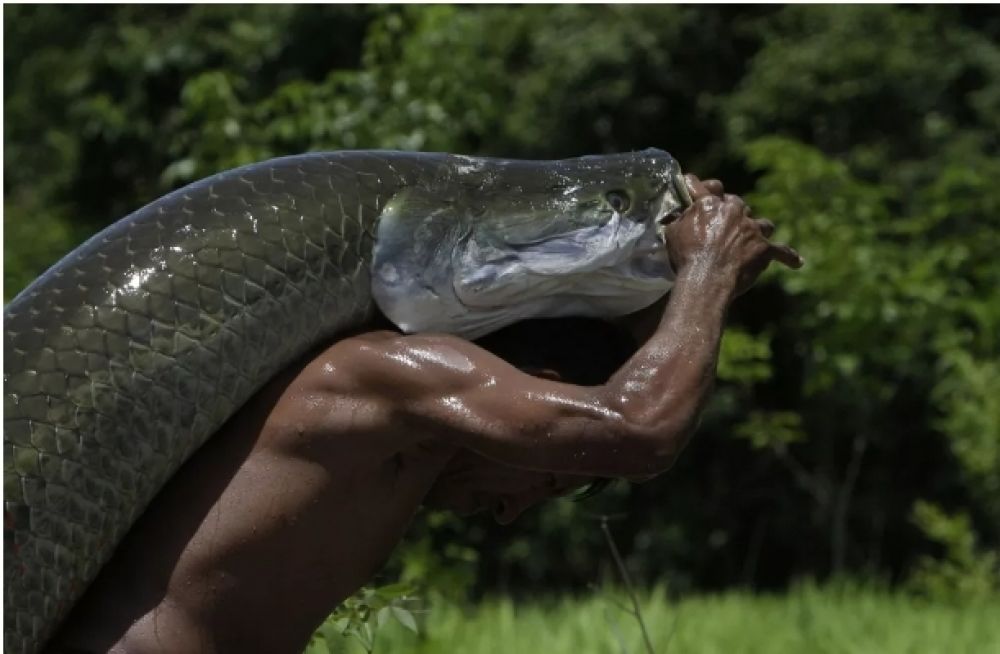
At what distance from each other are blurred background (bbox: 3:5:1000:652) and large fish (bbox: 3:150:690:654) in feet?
13.1

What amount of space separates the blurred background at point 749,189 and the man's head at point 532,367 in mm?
3805

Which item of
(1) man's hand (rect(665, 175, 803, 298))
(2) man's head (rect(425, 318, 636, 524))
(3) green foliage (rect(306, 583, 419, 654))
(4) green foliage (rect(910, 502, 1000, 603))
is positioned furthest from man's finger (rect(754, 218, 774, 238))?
→ (4) green foliage (rect(910, 502, 1000, 603))

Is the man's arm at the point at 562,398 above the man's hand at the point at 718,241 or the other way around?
the other way around

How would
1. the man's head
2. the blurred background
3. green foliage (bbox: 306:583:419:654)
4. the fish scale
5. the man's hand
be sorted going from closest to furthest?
the fish scale → the man's hand → the man's head → green foliage (bbox: 306:583:419:654) → the blurred background

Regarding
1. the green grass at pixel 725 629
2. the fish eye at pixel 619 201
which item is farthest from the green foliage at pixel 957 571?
the fish eye at pixel 619 201

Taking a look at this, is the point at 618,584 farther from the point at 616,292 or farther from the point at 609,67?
the point at 616,292

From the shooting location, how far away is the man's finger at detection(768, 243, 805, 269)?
263 cm

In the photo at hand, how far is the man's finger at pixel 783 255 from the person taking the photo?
2633 millimetres

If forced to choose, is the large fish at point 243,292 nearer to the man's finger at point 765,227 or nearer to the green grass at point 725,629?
the man's finger at point 765,227

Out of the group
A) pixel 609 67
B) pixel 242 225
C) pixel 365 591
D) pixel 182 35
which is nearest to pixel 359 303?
pixel 242 225

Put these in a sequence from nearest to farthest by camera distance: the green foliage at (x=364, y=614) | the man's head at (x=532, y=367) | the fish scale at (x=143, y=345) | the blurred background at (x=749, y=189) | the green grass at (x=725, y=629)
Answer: the fish scale at (x=143, y=345) < the man's head at (x=532, y=367) < the green foliage at (x=364, y=614) < the green grass at (x=725, y=629) < the blurred background at (x=749, y=189)

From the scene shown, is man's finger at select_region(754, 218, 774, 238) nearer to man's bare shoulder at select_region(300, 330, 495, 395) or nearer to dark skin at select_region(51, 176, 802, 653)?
dark skin at select_region(51, 176, 802, 653)

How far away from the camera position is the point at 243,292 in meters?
2.45

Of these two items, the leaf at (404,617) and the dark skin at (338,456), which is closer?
the dark skin at (338,456)
